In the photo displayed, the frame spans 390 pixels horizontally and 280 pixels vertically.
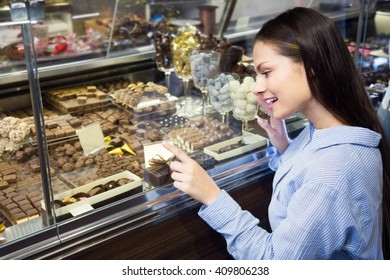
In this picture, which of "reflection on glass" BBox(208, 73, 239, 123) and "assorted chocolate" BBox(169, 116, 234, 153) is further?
"reflection on glass" BBox(208, 73, 239, 123)

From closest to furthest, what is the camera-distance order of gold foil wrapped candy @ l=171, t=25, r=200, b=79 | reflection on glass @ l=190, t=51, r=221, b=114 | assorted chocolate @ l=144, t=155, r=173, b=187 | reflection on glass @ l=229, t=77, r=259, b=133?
1. assorted chocolate @ l=144, t=155, r=173, b=187
2. reflection on glass @ l=229, t=77, r=259, b=133
3. reflection on glass @ l=190, t=51, r=221, b=114
4. gold foil wrapped candy @ l=171, t=25, r=200, b=79

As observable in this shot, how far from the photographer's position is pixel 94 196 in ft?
6.55

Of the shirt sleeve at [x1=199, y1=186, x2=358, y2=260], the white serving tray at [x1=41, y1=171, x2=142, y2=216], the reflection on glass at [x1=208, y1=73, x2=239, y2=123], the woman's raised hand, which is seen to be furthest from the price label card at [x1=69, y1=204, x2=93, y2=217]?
the reflection on glass at [x1=208, y1=73, x2=239, y2=123]

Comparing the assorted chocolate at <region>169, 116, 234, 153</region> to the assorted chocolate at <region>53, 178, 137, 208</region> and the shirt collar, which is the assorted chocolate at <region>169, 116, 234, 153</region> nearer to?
the assorted chocolate at <region>53, 178, 137, 208</region>

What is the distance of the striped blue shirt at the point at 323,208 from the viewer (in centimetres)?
148

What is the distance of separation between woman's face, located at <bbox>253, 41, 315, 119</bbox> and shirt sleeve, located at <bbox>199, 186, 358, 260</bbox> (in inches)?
11.2

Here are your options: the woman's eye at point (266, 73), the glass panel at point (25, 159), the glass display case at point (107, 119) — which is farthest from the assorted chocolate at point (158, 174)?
the woman's eye at point (266, 73)

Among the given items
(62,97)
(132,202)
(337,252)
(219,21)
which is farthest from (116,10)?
(337,252)

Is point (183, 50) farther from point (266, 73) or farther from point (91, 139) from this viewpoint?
point (266, 73)

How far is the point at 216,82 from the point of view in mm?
2740

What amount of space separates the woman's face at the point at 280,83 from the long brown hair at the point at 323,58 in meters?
0.02

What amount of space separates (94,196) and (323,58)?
1.03 metres

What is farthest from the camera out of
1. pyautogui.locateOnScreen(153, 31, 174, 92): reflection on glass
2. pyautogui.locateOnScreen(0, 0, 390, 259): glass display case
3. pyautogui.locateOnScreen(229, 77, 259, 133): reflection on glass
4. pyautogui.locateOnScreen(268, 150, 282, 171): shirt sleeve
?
pyautogui.locateOnScreen(153, 31, 174, 92): reflection on glass

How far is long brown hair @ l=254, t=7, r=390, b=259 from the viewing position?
1552 millimetres
